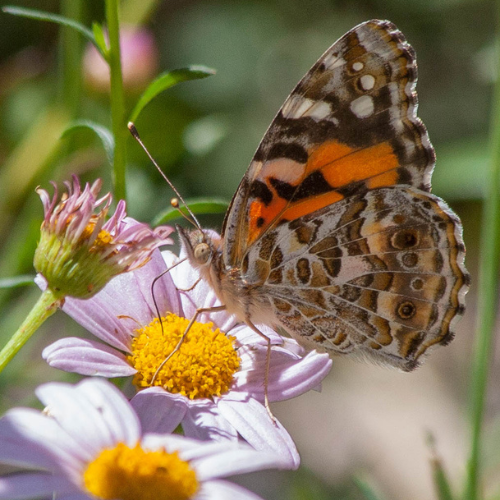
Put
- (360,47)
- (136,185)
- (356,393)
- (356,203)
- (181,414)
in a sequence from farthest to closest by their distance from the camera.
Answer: (356,393), (136,185), (356,203), (360,47), (181,414)

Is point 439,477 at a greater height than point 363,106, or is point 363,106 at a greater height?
point 363,106

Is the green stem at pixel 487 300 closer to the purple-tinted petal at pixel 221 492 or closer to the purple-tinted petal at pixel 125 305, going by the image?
the purple-tinted petal at pixel 125 305

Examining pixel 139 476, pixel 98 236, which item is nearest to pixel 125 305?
pixel 98 236

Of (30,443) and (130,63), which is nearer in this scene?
(30,443)

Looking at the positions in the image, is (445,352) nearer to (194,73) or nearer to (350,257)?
(350,257)

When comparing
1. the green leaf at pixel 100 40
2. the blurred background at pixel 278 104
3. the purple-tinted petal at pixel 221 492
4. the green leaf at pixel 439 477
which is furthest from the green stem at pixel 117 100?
the blurred background at pixel 278 104

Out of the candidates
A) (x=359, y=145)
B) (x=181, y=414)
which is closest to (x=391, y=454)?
(x=359, y=145)

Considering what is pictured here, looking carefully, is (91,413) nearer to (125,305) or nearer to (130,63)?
(125,305)
